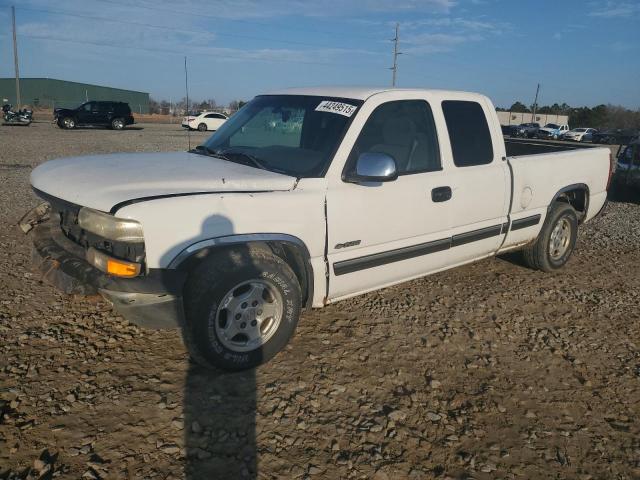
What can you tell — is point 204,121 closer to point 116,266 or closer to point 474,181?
point 474,181

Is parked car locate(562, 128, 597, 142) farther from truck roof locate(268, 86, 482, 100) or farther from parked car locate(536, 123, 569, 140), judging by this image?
truck roof locate(268, 86, 482, 100)

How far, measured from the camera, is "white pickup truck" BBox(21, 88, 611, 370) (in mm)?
2881

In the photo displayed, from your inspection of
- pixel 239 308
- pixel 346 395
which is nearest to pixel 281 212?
pixel 239 308

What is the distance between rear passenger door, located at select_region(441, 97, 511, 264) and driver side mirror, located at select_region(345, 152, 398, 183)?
0.97 metres

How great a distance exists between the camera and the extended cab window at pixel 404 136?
148 inches

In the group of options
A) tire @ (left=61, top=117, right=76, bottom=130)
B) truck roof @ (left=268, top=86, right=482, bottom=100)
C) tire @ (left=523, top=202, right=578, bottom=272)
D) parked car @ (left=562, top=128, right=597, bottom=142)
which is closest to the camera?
truck roof @ (left=268, top=86, right=482, bottom=100)

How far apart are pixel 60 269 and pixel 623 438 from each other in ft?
11.3

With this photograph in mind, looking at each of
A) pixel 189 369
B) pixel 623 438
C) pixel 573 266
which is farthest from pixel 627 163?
pixel 189 369

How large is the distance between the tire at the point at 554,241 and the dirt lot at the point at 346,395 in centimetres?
75

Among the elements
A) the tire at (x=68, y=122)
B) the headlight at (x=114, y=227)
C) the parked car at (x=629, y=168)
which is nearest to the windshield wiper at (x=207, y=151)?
the headlight at (x=114, y=227)

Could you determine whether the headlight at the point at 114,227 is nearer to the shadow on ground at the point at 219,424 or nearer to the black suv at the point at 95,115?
the shadow on ground at the point at 219,424

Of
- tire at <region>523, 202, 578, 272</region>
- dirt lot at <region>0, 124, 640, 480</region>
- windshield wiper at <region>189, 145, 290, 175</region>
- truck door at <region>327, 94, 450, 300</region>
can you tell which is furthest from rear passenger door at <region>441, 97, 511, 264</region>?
windshield wiper at <region>189, 145, 290, 175</region>

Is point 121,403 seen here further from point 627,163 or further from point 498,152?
point 627,163

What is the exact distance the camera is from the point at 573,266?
589 cm
